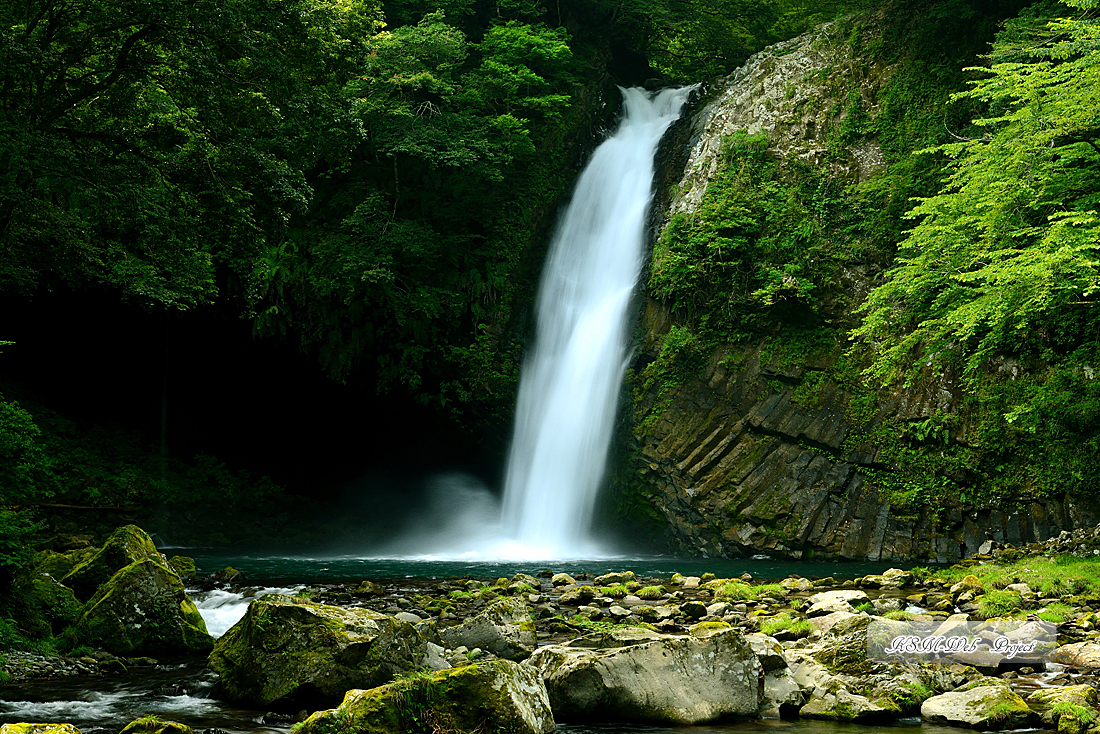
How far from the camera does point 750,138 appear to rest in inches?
808

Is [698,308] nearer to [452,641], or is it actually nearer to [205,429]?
[452,641]

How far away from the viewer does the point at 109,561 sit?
895 cm

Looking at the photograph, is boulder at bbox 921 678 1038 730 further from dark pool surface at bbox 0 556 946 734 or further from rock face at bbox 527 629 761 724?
rock face at bbox 527 629 761 724

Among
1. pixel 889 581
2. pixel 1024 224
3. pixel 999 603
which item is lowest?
pixel 889 581

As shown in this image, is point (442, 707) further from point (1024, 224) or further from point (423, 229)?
point (423, 229)

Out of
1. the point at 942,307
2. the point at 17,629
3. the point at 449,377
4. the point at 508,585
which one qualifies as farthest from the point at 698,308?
the point at 17,629

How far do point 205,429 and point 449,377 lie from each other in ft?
26.1

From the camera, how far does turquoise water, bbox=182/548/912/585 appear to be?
1384 cm

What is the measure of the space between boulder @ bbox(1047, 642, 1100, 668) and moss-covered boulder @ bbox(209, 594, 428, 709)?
5.12m

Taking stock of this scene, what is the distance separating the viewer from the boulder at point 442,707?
442 centimetres

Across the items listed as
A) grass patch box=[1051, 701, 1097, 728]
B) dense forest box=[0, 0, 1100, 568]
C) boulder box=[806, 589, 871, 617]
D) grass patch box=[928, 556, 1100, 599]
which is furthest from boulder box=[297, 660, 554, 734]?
grass patch box=[928, 556, 1100, 599]

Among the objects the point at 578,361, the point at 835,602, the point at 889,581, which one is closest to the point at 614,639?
the point at 835,602

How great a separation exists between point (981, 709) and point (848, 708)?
816mm

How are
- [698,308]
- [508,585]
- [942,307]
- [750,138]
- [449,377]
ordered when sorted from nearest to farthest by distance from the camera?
[508,585], [942,307], [698,308], [750,138], [449,377]
